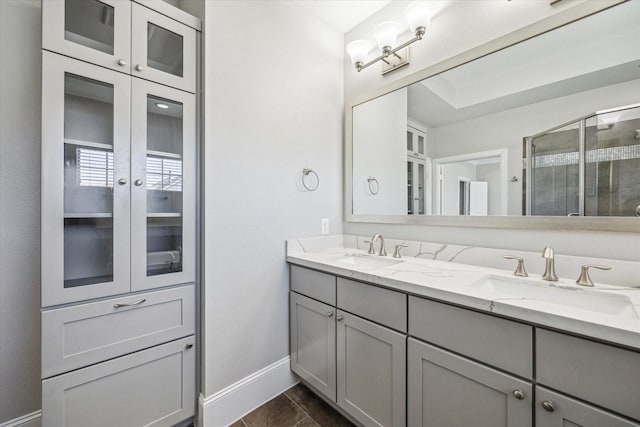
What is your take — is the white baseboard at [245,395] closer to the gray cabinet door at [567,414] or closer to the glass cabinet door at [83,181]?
the glass cabinet door at [83,181]

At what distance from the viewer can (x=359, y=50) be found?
1819mm

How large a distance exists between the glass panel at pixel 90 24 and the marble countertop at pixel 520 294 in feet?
4.75

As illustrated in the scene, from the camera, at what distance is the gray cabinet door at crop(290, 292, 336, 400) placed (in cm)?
147

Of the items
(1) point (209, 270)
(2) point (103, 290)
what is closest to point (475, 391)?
(1) point (209, 270)

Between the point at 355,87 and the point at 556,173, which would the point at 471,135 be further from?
the point at 355,87

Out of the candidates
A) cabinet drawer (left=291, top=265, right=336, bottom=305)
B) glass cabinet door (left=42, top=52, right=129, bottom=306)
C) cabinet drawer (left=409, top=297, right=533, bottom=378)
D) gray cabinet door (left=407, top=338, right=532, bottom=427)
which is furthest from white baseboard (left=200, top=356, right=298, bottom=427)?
cabinet drawer (left=409, top=297, right=533, bottom=378)

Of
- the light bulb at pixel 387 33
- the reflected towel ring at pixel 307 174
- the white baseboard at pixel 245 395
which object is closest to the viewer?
the white baseboard at pixel 245 395

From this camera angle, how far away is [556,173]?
47.5 inches

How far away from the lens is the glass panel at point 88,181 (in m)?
1.12

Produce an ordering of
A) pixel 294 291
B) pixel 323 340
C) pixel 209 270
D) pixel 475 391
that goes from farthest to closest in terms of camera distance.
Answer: pixel 294 291, pixel 323 340, pixel 209 270, pixel 475 391

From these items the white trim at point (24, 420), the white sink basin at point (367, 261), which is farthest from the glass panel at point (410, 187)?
the white trim at point (24, 420)

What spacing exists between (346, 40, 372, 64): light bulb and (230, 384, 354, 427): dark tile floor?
2.28 m

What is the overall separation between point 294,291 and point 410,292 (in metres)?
0.86

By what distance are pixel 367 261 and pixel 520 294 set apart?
0.86m
